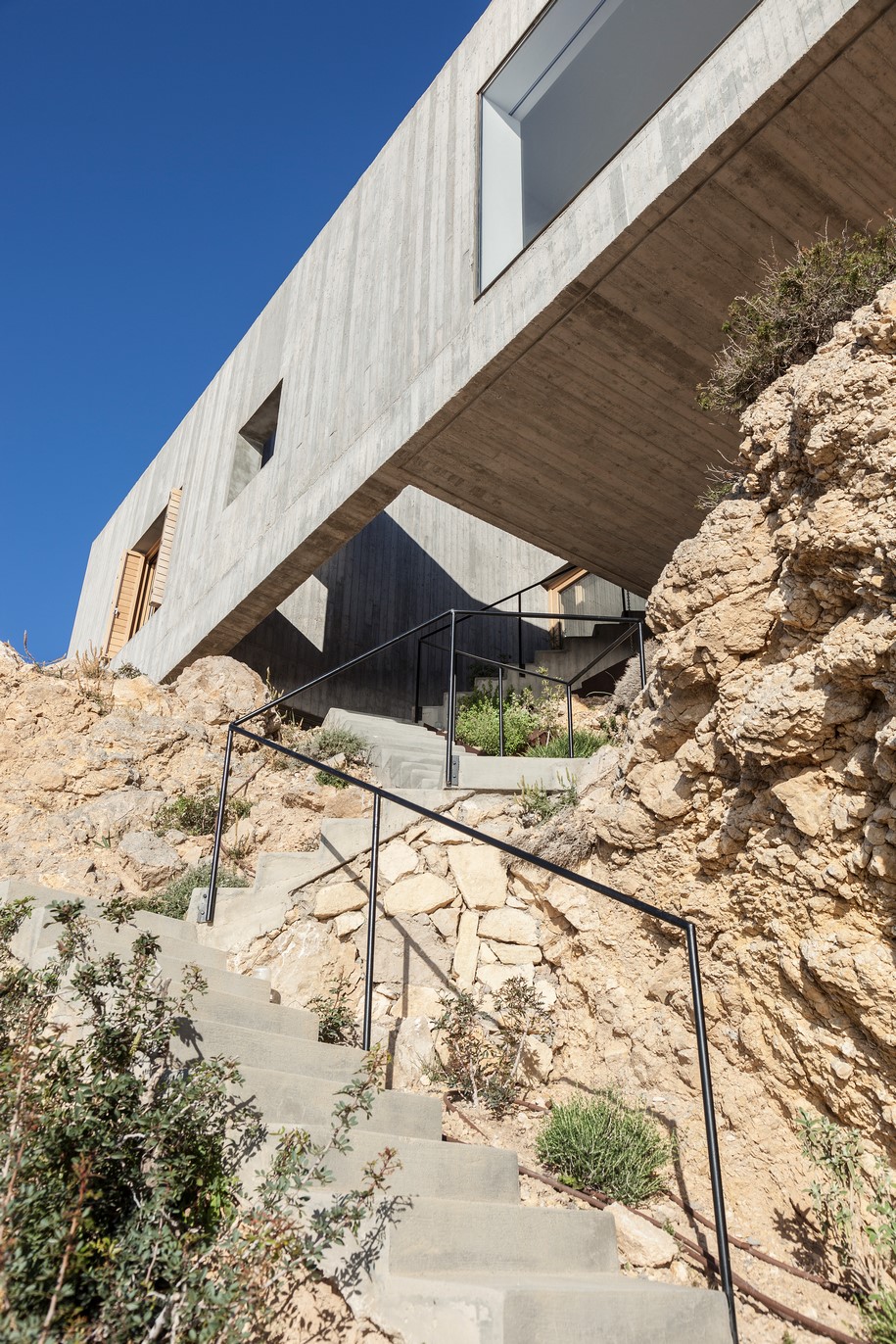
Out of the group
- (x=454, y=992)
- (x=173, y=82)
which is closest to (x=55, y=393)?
(x=173, y=82)

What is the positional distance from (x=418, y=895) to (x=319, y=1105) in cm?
200

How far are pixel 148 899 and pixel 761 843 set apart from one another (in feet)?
14.1

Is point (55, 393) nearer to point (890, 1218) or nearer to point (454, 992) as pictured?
point (454, 992)

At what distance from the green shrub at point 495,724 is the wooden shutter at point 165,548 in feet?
15.2

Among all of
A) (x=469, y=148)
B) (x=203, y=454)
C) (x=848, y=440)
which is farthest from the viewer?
(x=203, y=454)

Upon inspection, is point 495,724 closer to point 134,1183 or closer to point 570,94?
point 570,94

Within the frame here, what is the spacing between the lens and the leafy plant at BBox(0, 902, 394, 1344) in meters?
1.89

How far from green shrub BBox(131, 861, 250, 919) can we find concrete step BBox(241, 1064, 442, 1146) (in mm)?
2838

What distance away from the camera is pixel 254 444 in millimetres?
10812

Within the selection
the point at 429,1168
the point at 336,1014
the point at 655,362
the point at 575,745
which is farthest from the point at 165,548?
the point at 429,1168

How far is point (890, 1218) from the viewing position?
277cm

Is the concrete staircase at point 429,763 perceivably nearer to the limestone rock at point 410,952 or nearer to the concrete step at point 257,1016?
the limestone rock at point 410,952

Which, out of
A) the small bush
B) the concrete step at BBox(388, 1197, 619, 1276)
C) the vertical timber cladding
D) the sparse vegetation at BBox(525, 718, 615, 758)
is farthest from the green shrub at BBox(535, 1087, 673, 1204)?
the vertical timber cladding

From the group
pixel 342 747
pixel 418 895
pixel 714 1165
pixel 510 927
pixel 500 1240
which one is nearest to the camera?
pixel 500 1240
